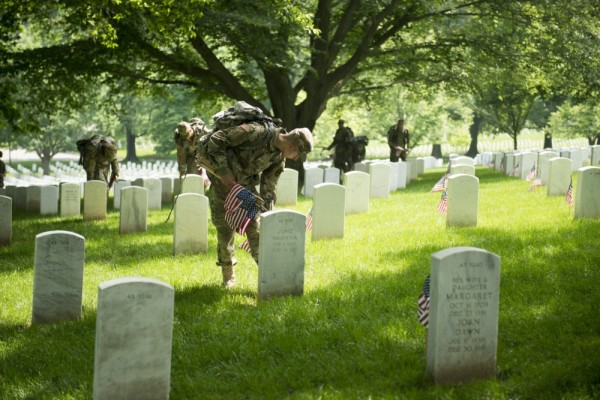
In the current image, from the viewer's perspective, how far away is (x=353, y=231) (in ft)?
42.3

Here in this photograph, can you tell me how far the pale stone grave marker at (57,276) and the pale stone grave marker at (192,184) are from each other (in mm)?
7662

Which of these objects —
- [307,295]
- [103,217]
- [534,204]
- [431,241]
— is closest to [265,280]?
[307,295]

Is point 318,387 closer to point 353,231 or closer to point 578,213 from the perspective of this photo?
point 353,231

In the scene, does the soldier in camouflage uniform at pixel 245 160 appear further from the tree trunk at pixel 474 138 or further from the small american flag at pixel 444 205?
the tree trunk at pixel 474 138

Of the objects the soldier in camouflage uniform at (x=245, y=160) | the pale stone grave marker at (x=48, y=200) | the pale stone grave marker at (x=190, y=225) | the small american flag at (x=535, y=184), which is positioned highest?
the soldier in camouflage uniform at (x=245, y=160)

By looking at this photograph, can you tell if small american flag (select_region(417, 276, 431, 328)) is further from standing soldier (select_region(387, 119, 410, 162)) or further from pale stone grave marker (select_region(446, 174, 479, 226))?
standing soldier (select_region(387, 119, 410, 162))

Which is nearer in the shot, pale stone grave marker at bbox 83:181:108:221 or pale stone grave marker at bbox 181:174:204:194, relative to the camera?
pale stone grave marker at bbox 181:174:204:194

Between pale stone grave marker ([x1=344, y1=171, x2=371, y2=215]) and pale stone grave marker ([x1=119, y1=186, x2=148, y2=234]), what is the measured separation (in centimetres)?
382

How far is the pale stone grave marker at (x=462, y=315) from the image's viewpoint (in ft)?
18.5

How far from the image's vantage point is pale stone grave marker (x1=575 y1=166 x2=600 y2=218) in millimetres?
12555

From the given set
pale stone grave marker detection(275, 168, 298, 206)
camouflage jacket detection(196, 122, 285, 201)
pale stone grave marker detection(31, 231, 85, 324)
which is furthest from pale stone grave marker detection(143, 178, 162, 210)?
pale stone grave marker detection(31, 231, 85, 324)

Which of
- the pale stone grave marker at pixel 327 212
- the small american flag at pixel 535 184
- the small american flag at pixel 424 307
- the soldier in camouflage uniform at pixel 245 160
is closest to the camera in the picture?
the small american flag at pixel 424 307

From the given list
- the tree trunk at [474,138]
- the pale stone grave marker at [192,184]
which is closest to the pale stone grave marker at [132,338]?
the pale stone grave marker at [192,184]

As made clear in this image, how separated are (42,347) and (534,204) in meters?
10.4
